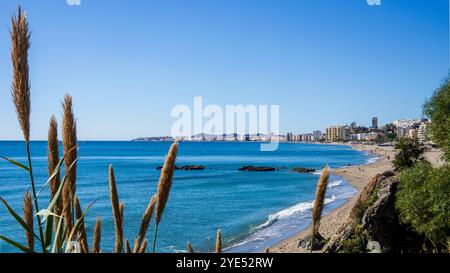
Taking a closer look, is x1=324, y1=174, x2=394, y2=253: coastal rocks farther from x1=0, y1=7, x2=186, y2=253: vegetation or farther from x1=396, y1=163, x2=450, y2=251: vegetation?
x1=0, y1=7, x2=186, y2=253: vegetation

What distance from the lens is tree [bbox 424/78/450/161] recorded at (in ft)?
51.6

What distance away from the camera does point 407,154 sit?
2588 cm

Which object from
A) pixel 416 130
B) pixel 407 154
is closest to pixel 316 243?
pixel 407 154

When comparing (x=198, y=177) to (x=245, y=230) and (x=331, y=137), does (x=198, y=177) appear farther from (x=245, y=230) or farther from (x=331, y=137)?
(x=331, y=137)

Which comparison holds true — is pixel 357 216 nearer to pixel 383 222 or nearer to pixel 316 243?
pixel 383 222

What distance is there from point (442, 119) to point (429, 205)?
168 inches

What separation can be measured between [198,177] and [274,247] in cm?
3918

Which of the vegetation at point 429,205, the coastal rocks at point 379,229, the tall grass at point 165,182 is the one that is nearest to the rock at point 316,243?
the coastal rocks at point 379,229

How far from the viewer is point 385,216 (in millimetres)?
14930

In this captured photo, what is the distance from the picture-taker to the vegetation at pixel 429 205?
13.2 m

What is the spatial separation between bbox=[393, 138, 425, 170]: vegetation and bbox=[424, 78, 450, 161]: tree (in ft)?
27.5

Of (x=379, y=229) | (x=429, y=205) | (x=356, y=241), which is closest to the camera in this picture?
(x=429, y=205)

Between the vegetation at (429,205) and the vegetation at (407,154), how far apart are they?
11.0m

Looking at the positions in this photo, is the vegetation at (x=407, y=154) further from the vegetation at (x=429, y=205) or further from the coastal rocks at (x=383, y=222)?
the vegetation at (x=429, y=205)
